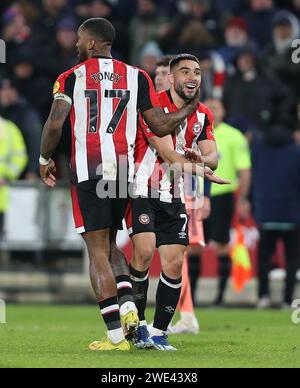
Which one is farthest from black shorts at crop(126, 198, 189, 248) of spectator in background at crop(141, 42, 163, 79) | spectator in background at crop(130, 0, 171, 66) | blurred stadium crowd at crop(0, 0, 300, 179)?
spectator in background at crop(130, 0, 171, 66)

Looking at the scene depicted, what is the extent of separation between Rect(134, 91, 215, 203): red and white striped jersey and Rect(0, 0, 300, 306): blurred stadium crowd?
667 centimetres

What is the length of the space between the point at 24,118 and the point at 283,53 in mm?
4208

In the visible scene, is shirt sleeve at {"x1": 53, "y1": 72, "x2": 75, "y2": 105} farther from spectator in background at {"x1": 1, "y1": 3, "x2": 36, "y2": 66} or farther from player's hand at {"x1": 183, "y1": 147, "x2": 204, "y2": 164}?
spectator in background at {"x1": 1, "y1": 3, "x2": 36, "y2": 66}

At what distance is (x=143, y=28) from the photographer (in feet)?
68.5

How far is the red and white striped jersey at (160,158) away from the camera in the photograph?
32.1 ft

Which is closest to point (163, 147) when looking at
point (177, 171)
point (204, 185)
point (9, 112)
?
point (177, 171)

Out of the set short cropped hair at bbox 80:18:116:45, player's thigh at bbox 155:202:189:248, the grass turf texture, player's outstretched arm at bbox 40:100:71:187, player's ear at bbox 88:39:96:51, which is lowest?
the grass turf texture

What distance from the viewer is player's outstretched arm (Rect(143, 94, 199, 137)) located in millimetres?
9391

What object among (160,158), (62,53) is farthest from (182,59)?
(62,53)

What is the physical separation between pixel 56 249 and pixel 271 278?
3013 millimetres

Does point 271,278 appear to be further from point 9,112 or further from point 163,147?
point 163,147

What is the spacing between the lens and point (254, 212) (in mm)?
17312

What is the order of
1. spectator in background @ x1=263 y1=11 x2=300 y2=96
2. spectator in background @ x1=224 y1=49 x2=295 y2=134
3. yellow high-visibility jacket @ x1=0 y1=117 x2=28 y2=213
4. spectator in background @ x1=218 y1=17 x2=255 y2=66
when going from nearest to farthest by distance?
1. yellow high-visibility jacket @ x1=0 y1=117 x2=28 y2=213
2. spectator in background @ x1=224 y1=49 x2=295 y2=134
3. spectator in background @ x1=263 y1=11 x2=300 y2=96
4. spectator in background @ x1=218 y1=17 x2=255 y2=66

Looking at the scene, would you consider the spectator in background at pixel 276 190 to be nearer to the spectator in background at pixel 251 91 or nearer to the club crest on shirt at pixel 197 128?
the spectator in background at pixel 251 91
